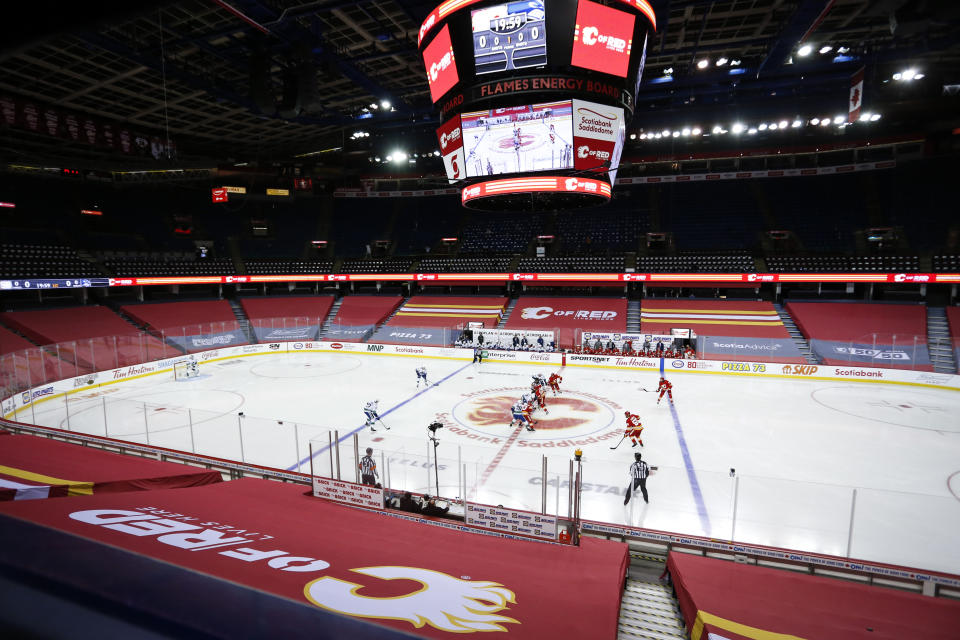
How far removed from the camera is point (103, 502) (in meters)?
3.94

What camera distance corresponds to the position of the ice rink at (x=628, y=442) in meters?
8.20

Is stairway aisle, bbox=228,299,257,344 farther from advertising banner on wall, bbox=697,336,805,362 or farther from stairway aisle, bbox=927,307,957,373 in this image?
stairway aisle, bbox=927,307,957,373

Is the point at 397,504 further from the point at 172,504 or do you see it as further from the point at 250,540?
the point at 250,540

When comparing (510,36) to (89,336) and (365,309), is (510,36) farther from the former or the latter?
(89,336)

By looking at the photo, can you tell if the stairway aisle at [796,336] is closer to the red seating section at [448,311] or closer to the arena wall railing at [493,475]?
the arena wall railing at [493,475]

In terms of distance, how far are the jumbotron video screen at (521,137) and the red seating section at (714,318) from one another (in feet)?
60.3

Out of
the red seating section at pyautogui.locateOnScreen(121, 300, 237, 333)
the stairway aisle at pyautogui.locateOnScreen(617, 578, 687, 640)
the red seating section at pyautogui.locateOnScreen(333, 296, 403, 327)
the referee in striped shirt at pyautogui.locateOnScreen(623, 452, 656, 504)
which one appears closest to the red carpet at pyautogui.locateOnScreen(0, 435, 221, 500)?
the stairway aisle at pyautogui.locateOnScreen(617, 578, 687, 640)

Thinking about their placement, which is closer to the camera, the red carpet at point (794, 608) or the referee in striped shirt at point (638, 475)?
the red carpet at point (794, 608)

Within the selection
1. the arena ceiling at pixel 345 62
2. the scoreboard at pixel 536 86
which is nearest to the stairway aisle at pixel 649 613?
the scoreboard at pixel 536 86

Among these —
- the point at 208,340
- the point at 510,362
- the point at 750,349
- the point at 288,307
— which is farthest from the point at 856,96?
the point at 288,307

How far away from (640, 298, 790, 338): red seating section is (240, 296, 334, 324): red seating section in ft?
82.3

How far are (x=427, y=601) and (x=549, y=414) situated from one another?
15333mm

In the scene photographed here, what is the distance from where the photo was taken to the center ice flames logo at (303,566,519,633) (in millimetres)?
2195

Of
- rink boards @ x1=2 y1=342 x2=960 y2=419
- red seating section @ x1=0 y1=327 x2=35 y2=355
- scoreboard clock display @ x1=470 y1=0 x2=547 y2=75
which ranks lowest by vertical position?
rink boards @ x1=2 y1=342 x2=960 y2=419
